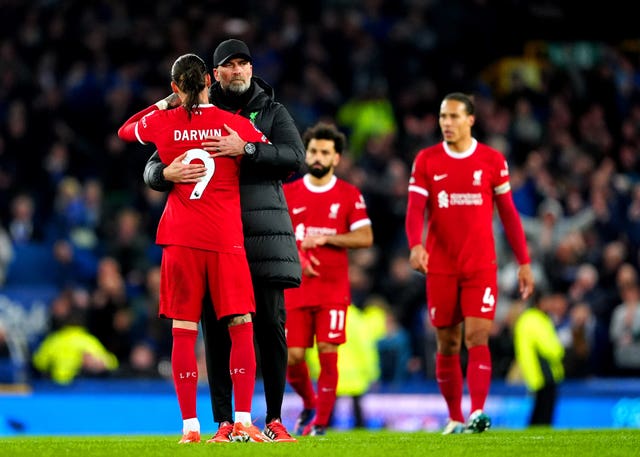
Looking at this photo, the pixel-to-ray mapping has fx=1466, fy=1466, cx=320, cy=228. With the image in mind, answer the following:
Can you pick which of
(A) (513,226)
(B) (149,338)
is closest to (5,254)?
(B) (149,338)

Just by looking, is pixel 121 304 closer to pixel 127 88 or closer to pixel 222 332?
pixel 127 88

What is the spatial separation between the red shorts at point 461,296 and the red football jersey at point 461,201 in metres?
0.06

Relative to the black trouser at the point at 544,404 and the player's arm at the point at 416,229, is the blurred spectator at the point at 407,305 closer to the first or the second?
the black trouser at the point at 544,404

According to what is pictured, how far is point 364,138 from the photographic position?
72.3ft

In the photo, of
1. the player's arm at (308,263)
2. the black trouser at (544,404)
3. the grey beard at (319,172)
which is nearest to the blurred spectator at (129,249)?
the black trouser at (544,404)

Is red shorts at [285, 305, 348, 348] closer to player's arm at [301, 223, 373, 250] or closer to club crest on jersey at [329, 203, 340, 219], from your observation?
player's arm at [301, 223, 373, 250]

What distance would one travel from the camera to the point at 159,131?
→ 29.0 ft

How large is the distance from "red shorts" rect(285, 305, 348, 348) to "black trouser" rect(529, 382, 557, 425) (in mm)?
4319

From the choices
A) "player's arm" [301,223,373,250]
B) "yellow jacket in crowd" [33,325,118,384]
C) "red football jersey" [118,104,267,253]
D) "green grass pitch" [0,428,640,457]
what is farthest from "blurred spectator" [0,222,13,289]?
"red football jersey" [118,104,267,253]

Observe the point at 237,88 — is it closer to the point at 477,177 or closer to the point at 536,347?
the point at 477,177

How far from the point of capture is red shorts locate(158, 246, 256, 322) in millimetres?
8742

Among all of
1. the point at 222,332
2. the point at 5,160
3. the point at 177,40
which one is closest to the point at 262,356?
the point at 222,332

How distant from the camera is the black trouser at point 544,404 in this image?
15305mm

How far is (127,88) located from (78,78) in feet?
2.90
